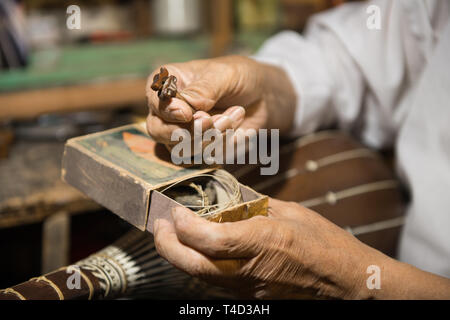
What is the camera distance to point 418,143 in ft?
3.08

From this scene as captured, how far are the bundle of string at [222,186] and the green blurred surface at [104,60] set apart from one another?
111cm

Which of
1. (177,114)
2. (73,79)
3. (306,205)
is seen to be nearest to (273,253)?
(177,114)

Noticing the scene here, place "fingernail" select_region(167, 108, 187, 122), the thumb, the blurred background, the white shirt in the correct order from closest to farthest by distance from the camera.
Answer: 1. the thumb
2. "fingernail" select_region(167, 108, 187, 122)
3. the white shirt
4. the blurred background

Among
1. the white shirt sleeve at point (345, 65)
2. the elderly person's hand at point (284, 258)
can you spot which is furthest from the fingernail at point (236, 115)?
the white shirt sleeve at point (345, 65)

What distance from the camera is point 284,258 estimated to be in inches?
22.3

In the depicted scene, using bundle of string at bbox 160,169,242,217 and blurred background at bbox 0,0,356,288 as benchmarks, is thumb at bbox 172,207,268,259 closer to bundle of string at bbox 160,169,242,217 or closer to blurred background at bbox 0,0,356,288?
bundle of string at bbox 160,169,242,217

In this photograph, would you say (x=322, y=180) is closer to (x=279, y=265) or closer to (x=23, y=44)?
(x=279, y=265)

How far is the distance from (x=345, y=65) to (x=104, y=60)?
3.40 ft

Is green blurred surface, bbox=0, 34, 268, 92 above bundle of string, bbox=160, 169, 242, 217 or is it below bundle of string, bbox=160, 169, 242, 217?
above

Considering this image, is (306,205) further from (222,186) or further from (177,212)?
(177,212)

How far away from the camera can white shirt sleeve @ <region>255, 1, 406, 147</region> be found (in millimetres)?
1023

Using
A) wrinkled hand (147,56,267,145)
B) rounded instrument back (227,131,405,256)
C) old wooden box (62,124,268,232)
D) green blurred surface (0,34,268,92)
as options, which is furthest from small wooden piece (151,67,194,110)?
green blurred surface (0,34,268,92)

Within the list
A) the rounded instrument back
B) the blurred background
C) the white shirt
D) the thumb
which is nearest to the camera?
the thumb
